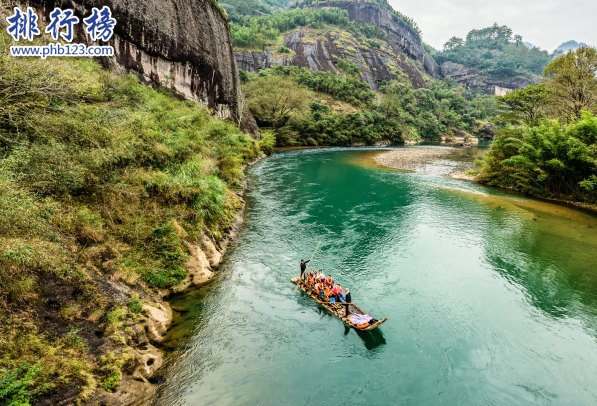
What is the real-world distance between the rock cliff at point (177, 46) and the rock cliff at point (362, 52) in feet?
164

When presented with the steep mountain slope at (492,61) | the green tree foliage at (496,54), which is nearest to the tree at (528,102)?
the steep mountain slope at (492,61)

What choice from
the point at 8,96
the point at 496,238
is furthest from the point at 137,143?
the point at 496,238

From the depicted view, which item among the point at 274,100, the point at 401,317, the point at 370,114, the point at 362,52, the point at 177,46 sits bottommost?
the point at 401,317

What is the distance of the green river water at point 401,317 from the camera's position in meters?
7.57

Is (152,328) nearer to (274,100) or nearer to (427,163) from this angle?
(427,163)

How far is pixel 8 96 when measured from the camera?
7070mm

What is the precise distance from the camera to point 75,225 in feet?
27.2

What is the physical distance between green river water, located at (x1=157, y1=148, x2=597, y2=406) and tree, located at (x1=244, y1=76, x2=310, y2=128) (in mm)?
39308


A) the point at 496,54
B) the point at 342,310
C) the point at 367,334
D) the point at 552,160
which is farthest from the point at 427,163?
the point at 496,54

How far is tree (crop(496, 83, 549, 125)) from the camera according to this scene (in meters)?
27.3

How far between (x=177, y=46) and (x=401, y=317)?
34753 mm

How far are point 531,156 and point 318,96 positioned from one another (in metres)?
61.6

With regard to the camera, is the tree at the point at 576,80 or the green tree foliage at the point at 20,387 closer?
the green tree foliage at the point at 20,387

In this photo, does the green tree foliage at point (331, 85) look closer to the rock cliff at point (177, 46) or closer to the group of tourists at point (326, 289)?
the rock cliff at point (177, 46)
